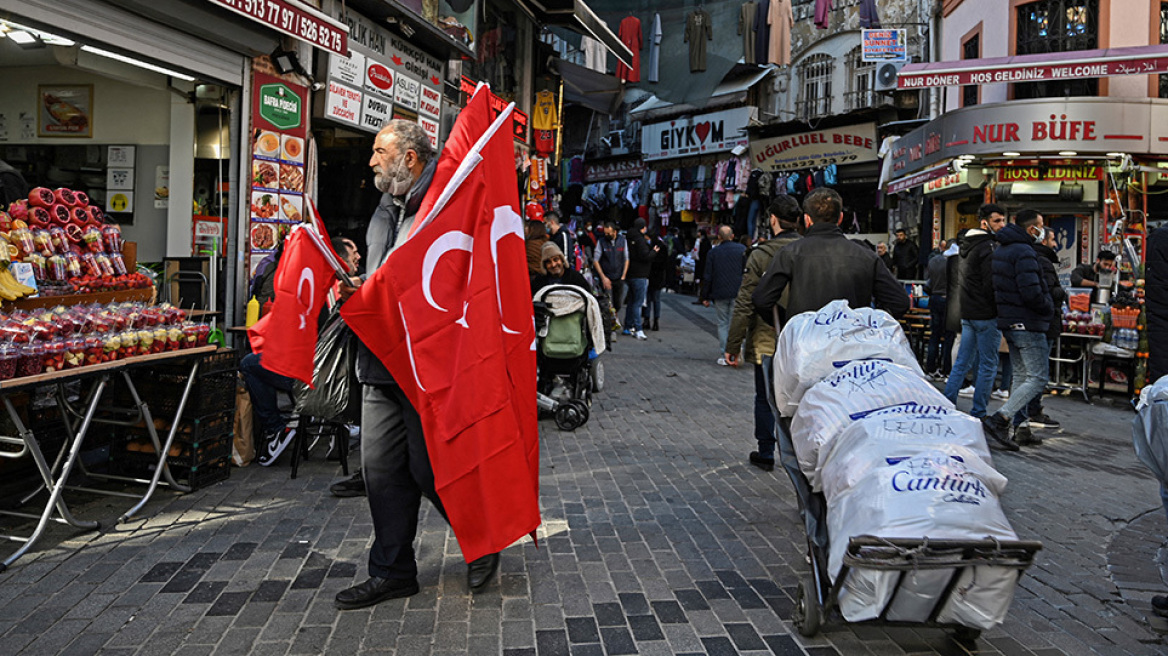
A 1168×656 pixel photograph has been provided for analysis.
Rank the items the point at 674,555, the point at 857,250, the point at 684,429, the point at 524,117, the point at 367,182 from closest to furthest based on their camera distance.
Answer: the point at 674,555
the point at 857,250
the point at 684,429
the point at 367,182
the point at 524,117

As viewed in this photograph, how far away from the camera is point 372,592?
3656 mm

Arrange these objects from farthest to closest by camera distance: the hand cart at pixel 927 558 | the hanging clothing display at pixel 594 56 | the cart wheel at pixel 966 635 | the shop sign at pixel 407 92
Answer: the hanging clothing display at pixel 594 56, the shop sign at pixel 407 92, the cart wheel at pixel 966 635, the hand cart at pixel 927 558

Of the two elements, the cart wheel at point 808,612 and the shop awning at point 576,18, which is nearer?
the cart wheel at point 808,612

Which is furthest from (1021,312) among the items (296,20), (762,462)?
(296,20)

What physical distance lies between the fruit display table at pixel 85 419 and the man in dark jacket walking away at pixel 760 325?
3.37 m

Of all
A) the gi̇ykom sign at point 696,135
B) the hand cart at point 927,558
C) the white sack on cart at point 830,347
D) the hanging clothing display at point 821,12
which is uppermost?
the hanging clothing display at point 821,12

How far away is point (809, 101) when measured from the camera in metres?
27.9

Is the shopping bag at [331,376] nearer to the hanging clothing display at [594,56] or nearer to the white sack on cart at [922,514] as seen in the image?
the white sack on cart at [922,514]

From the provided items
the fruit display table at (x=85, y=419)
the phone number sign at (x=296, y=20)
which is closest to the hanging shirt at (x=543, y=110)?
the phone number sign at (x=296, y=20)

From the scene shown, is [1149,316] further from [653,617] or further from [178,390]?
[178,390]

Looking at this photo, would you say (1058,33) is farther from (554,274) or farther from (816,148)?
(554,274)

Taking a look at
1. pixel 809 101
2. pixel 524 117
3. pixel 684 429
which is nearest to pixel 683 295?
pixel 809 101

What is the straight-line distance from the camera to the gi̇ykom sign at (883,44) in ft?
75.0

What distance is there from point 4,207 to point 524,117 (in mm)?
11419
